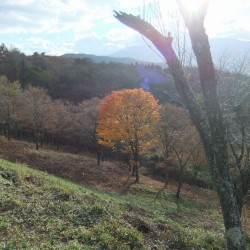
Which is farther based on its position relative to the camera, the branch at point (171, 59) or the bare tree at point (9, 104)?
the bare tree at point (9, 104)

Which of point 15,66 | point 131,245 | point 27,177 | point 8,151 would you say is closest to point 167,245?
point 131,245

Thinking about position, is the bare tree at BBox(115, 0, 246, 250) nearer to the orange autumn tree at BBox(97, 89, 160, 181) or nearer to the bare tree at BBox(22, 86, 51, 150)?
the orange autumn tree at BBox(97, 89, 160, 181)

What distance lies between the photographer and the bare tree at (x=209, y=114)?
21.3ft

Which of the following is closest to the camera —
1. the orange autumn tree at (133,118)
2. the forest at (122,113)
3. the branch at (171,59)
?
the branch at (171,59)

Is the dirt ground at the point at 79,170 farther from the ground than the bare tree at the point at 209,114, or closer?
closer

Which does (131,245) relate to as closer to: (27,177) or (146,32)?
(146,32)

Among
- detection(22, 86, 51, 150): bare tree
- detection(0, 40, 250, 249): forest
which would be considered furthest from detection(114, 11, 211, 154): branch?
detection(22, 86, 51, 150): bare tree

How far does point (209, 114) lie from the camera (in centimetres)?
658

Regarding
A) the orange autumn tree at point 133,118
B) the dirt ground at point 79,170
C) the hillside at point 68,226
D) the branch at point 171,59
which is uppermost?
the branch at point 171,59

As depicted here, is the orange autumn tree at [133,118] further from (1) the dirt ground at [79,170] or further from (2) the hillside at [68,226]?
(2) the hillside at [68,226]

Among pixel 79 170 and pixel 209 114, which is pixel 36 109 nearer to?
pixel 79 170

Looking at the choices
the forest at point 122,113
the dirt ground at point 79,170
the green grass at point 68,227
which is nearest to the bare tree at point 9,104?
the forest at point 122,113

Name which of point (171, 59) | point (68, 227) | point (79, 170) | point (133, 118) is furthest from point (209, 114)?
point (79, 170)

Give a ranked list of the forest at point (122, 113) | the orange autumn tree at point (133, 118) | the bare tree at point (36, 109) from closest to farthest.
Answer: the forest at point (122, 113) < the orange autumn tree at point (133, 118) < the bare tree at point (36, 109)
